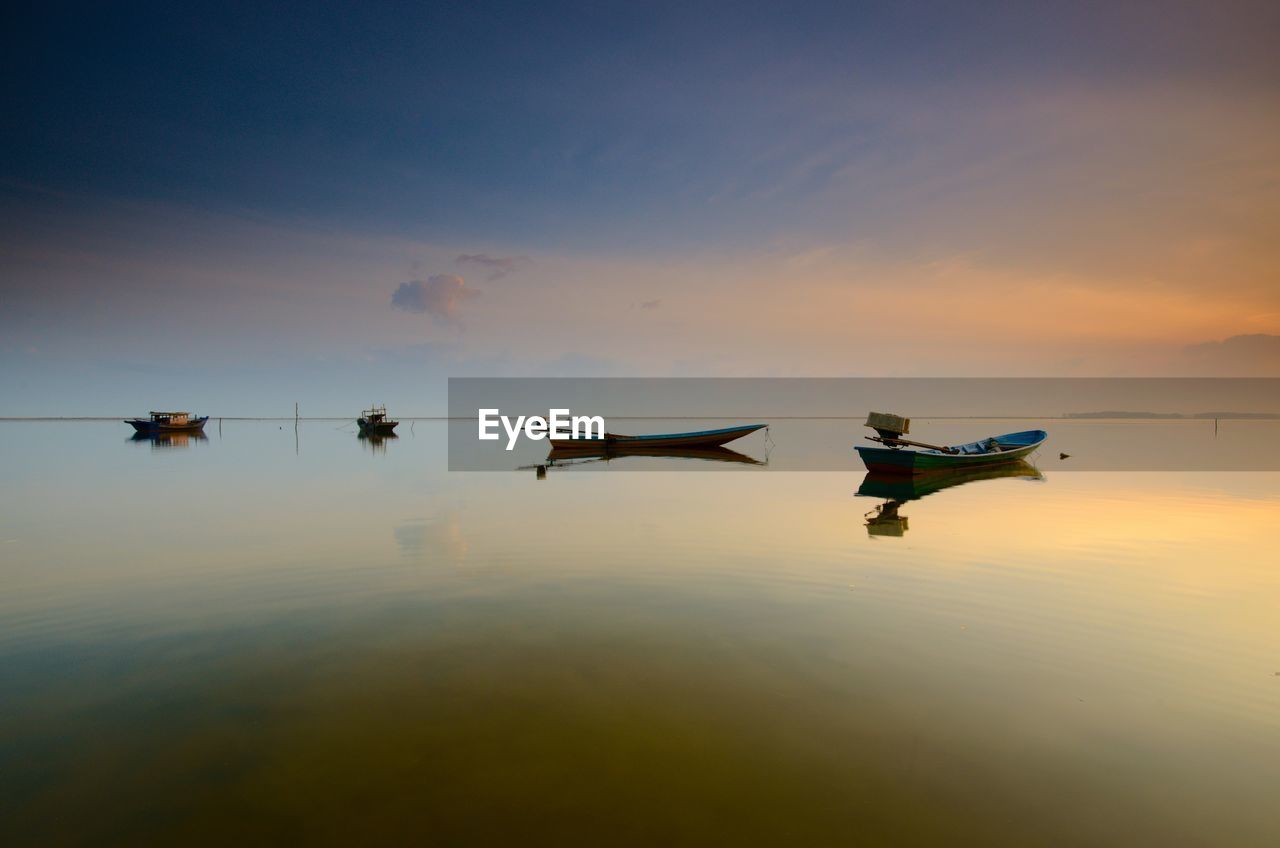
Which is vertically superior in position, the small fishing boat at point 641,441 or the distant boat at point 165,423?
the distant boat at point 165,423

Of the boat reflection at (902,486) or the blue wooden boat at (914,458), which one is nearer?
the boat reflection at (902,486)

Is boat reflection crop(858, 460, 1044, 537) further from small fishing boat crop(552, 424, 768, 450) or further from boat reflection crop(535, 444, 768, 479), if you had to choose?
small fishing boat crop(552, 424, 768, 450)

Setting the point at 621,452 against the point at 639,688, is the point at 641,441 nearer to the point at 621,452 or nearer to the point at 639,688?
the point at 621,452

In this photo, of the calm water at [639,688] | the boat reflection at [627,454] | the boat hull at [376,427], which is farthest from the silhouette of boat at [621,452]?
the boat hull at [376,427]

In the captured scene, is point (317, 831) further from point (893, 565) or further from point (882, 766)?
point (893, 565)

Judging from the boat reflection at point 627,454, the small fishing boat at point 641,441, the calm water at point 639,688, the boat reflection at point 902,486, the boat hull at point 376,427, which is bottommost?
the calm water at point 639,688

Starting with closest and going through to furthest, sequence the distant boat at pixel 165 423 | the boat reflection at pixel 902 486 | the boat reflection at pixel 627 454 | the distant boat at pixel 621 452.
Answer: the boat reflection at pixel 902 486
the boat reflection at pixel 627 454
the distant boat at pixel 621 452
the distant boat at pixel 165 423

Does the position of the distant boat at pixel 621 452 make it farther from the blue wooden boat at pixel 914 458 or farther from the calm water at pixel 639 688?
the calm water at pixel 639 688

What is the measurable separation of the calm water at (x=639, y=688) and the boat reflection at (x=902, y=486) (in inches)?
59.3

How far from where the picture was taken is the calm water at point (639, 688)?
165 inches

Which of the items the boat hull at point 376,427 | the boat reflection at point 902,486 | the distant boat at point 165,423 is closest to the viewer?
the boat reflection at point 902,486

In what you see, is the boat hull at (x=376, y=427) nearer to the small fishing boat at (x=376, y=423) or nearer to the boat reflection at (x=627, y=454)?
the small fishing boat at (x=376, y=423)

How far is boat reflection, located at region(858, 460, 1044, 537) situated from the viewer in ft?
51.4

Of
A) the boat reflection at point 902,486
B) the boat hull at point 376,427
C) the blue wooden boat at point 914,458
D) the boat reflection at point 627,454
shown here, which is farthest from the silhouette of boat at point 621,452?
the boat hull at point 376,427
